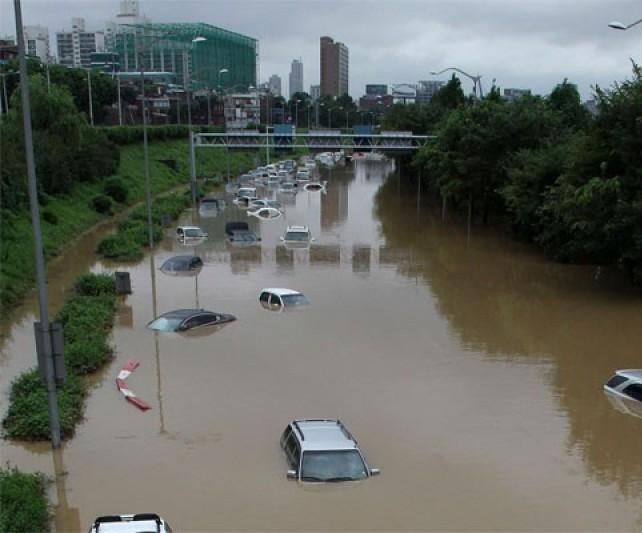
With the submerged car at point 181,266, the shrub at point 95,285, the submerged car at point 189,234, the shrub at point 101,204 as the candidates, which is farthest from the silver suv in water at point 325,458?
the shrub at point 101,204

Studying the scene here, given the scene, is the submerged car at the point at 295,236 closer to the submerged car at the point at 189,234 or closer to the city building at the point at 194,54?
the submerged car at the point at 189,234

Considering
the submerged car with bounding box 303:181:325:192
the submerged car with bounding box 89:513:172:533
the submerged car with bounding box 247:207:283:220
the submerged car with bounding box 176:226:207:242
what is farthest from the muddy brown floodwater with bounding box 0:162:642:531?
the submerged car with bounding box 303:181:325:192

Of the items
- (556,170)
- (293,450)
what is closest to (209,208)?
(556,170)

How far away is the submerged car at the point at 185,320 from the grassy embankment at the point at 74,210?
5.84m

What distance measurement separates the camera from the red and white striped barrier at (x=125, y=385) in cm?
1692

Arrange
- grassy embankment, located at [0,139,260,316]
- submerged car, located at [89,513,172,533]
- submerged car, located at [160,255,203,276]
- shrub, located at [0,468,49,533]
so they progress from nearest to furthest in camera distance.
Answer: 1. submerged car, located at [89,513,172,533]
2. shrub, located at [0,468,49,533]
3. grassy embankment, located at [0,139,260,316]
4. submerged car, located at [160,255,203,276]

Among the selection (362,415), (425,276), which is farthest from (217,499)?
(425,276)

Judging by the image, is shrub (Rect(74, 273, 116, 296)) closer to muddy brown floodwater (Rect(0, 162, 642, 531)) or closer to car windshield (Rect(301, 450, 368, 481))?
muddy brown floodwater (Rect(0, 162, 642, 531))

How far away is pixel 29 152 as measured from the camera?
13.2 m

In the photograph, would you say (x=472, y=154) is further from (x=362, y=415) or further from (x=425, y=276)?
(x=362, y=415)

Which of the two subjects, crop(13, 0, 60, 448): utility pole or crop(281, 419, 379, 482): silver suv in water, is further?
crop(281, 419, 379, 482): silver suv in water

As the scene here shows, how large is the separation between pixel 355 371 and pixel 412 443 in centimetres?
443

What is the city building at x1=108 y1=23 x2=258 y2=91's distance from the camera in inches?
5881

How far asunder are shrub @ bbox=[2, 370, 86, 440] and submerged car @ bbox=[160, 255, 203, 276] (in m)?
14.4
